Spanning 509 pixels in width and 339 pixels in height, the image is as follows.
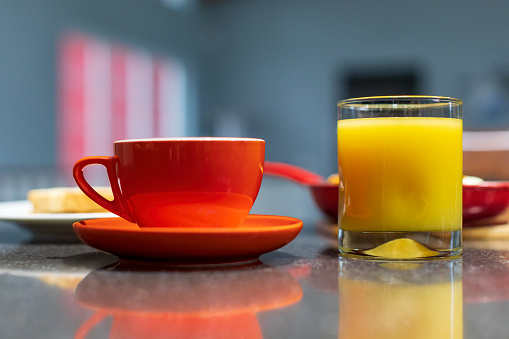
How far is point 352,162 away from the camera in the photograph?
0.47m

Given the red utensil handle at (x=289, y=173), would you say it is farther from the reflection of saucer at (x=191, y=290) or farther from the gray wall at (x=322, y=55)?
the gray wall at (x=322, y=55)

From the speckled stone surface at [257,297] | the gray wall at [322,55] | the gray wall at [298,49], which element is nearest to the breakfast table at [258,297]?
the speckled stone surface at [257,297]

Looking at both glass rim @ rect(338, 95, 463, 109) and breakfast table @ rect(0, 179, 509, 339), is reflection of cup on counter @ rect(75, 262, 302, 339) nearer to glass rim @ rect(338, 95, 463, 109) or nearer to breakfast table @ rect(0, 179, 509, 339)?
breakfast table @ rect(0, 179, 509, 339)

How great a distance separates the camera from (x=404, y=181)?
0.46 m

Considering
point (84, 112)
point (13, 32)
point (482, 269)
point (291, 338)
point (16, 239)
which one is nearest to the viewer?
point (291, 338)

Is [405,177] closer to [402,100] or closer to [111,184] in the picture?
[402,100]

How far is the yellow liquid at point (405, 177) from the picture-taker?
449mm

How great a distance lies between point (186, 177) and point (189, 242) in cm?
8

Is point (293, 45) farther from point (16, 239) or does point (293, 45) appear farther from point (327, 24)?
point (16, 239)

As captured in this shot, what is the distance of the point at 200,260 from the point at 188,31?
20.1 feet

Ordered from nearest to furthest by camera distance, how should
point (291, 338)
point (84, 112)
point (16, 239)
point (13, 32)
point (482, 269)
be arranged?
point (291, 338)
point (482, 269)
point (16, 239)
point (13, 32)
point (84, 112)

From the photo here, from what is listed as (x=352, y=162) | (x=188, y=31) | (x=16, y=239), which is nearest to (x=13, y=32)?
(x=188, y=31)

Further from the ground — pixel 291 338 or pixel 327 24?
pixel 327 24

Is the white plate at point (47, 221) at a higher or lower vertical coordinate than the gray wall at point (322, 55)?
lower
